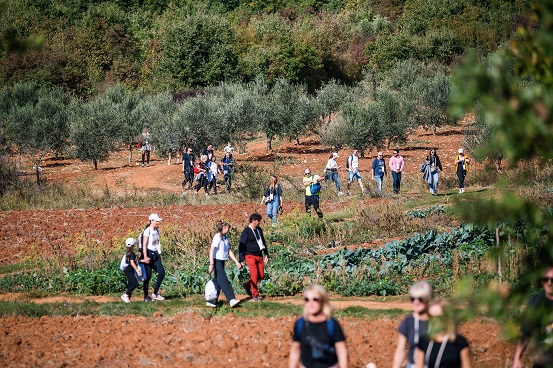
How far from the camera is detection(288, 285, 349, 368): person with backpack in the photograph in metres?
6.98

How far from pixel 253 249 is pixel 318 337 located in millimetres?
7363

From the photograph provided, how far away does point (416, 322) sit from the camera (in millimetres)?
7109

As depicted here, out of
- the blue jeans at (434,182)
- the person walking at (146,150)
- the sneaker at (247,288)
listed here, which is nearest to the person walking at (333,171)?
the blue jeans at (434,182)

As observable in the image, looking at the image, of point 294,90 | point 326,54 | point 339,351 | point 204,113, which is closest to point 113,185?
point 204,113

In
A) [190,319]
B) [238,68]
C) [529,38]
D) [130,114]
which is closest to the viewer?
[529,38]

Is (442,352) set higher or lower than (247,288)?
higher

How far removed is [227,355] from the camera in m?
11.1

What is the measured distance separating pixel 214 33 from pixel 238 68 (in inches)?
146

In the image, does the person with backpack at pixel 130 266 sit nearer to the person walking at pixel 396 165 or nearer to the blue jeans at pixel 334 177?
the person walking at pixel 396 165

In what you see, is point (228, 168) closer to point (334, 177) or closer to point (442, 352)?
point (334, 177)

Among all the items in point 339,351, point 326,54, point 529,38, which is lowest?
point 339,351

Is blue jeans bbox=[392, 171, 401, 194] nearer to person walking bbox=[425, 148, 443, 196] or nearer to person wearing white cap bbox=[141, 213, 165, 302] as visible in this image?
person walking bbox=[425, 148, 443, 196]

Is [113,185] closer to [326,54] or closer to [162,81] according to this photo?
[162,81]

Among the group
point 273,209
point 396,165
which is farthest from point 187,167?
point 273,209
